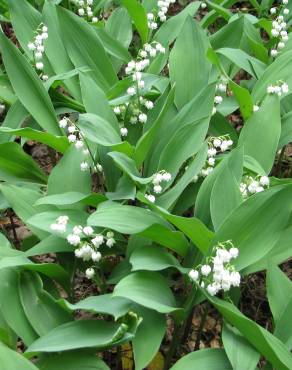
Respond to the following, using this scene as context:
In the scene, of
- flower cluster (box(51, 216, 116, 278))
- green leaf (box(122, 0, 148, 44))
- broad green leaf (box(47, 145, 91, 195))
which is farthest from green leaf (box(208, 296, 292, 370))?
green leaf (box(122, 0, 148, 44))

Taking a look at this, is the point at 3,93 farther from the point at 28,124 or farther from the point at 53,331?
the point at 53,331

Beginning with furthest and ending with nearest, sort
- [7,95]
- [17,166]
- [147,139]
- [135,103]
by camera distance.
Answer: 1. [7,95]
2. [17,166]
3. [135,103]
4. [147,139]

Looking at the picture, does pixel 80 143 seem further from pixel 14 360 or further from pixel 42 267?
pixel 14 360

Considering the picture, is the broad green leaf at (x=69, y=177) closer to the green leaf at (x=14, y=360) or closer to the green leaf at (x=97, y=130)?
the green leaf at (x=97, y=130)

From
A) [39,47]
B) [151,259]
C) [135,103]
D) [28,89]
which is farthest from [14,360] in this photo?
[39,47]

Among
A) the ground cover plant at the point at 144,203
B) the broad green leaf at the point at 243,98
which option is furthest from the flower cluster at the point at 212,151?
the broad green leaf at the point at 243,98
